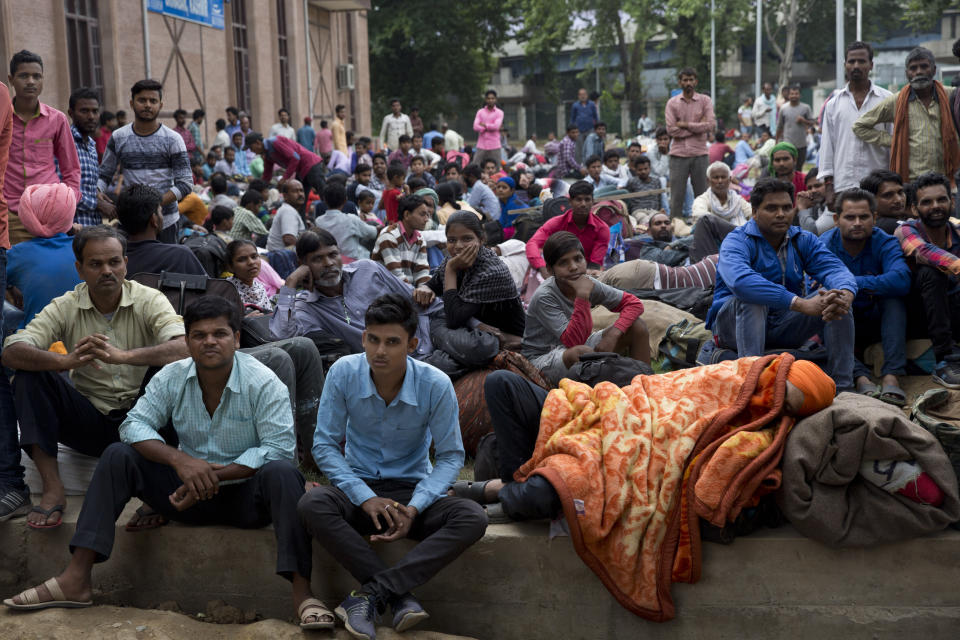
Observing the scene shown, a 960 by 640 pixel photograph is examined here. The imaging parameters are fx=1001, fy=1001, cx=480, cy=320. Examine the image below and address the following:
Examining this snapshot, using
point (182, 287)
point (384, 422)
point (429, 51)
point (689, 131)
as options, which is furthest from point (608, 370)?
point (429, 51)

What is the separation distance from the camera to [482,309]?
5605mm

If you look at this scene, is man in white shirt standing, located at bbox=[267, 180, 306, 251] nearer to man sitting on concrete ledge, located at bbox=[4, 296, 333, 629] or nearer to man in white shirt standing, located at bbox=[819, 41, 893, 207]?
man in white shirt standing, located at bbox=[819, 41, 893, 207]

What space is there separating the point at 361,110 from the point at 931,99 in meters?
22.7

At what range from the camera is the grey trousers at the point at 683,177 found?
11422 mm

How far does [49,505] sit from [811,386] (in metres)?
3.13

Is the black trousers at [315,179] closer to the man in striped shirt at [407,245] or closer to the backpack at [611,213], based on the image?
Answer: the backpack at [611,213]

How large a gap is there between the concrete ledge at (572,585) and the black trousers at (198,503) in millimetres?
122

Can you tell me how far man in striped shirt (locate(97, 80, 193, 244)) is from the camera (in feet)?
22.5

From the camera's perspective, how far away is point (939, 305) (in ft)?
17.1

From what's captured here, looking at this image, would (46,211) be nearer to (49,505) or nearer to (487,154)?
(49,505)

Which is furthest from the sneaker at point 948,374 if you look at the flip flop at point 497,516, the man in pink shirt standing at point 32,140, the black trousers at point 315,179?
the black trousers at point 315,179

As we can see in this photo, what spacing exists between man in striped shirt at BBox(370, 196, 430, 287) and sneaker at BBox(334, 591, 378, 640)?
3.69m

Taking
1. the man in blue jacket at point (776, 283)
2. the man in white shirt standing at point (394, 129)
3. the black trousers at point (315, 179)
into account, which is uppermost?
the man in white shirt standing at point (394, 129)

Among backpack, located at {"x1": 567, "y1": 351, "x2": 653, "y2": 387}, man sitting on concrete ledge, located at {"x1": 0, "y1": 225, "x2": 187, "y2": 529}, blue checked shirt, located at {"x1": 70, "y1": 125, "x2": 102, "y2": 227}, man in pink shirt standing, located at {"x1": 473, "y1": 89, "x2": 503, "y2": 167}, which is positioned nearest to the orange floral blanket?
backpack, located at {"x1": 567, "y1": 351, "x2": 653, "y2": 387}
